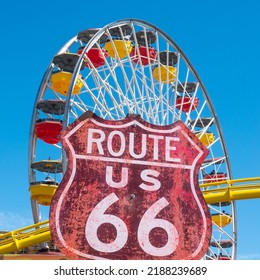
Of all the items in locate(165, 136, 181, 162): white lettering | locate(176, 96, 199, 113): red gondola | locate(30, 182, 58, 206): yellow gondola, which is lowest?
locate(30, 182, 58, 206): yellow gondola

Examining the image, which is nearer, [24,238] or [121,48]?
[24,238]

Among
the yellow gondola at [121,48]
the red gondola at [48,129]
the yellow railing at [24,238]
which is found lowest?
the yellow railing at [24,238]

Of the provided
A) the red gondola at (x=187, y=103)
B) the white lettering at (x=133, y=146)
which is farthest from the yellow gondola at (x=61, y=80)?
the white lettering at (x=133, y=146)

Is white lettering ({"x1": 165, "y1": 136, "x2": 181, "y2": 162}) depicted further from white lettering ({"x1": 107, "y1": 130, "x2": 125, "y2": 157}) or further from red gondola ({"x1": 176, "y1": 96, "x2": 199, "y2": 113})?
red gondola ({"x1": 176, "y1": 96, "x2": 199, "y2": 113})

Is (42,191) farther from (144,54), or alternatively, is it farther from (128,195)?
(128,195)

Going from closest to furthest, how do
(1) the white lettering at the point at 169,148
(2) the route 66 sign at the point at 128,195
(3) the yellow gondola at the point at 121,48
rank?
(2) the route 66 sign at the point at 128,195 → (1) the white lettering at the point at 169,148 → (3) the yellow gondola at the point at 121,48

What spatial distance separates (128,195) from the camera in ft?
27.5

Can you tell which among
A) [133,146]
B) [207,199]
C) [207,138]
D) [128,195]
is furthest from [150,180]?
[207,138]

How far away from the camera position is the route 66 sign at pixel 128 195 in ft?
26.4

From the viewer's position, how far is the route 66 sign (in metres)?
8.04

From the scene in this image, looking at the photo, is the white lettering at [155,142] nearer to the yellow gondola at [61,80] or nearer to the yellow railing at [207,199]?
the yellow railing at [207,199]

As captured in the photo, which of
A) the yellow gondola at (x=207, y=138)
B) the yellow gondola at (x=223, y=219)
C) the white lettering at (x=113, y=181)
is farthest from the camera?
the yellow gondola at (x=207, y=138)

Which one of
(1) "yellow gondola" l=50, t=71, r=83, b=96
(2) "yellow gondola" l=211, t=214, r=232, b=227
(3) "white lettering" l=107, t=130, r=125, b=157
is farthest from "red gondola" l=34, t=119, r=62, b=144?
(3) "white lettering" l=107, t=130, r=125, b=157

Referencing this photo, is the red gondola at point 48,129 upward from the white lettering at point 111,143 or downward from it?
upward
